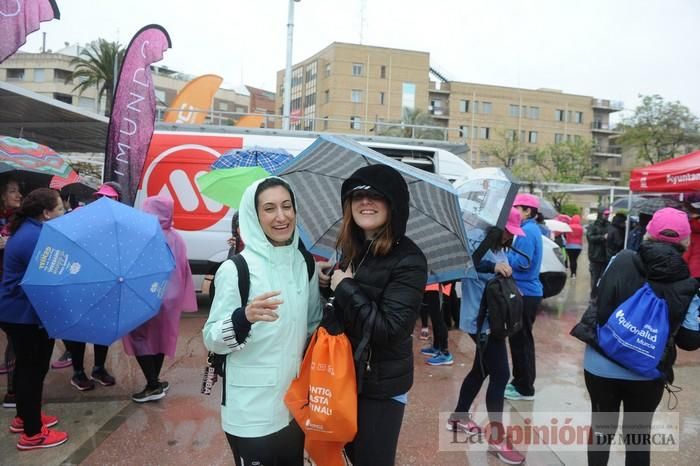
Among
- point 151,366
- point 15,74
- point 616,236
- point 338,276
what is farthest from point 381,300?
point 15,74

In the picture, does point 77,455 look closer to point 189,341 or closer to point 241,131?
point 189,341

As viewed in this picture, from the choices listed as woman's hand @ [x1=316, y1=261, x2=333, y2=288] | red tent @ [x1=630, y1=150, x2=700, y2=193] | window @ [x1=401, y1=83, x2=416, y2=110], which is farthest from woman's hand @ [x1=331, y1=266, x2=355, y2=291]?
window @ [x1=401, y1=83, x2=416, y2=110]

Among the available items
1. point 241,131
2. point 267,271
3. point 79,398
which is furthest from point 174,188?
point 267,271

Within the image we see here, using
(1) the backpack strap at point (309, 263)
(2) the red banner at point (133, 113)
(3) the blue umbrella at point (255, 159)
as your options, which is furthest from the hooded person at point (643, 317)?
(2) the red banner at point (133, 113)

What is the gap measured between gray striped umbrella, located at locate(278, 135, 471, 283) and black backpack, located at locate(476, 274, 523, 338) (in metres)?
0.89

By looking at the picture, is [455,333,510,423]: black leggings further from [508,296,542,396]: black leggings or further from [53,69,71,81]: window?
[53,69,71,81]: window

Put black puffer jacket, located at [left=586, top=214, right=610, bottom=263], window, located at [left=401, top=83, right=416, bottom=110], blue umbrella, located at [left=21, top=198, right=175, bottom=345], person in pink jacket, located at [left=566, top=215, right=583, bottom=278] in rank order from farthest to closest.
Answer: window, located at [left=401, top=83, right=416, bottom=110]
person in pink jacket, located at [left=566, top=215, right=583, bottom=278]
black puffer jacket, located at [left=586, top=214, right=610, bottom=263]
blue umbrella, located at [left=21, top=198, right=175, bottom=345]

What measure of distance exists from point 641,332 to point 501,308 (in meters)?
0.98

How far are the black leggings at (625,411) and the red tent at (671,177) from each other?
3934 millimetres

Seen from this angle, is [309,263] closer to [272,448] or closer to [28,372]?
[272,448]

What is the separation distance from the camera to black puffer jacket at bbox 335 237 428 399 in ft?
6.09

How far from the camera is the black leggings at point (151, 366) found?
159 inches

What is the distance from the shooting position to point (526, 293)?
4.19m

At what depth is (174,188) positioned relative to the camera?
23.5 ft
